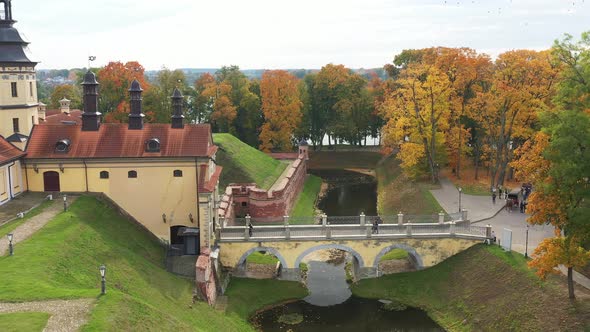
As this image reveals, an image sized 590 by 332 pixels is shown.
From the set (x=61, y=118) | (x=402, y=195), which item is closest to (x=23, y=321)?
(x=61, y=118)

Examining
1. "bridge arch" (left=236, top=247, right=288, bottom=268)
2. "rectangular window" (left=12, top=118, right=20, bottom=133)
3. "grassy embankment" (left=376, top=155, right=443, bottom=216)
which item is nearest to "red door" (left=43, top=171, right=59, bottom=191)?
"rectangular window" (left=12, top=118, right=20, bottom=133)

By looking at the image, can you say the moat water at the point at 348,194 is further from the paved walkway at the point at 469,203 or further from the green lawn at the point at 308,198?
the paved walkway at the point at 469,203

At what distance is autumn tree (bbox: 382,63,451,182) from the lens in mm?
51656

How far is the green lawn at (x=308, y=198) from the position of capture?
53.8 metres

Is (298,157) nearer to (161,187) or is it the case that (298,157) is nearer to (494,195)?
(494,195)

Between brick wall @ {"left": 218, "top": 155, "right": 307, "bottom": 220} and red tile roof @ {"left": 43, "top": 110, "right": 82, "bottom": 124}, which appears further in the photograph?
red tile roof @ {"left": 43, "top": 110, "right": 82, "bottom": 124}

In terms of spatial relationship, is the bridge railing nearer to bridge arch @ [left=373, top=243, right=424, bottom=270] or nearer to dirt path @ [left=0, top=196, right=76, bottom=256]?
bridge arch @ [left=373, top=243, right=424, bottom=270]

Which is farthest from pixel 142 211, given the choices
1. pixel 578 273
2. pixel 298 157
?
pixel 298 157

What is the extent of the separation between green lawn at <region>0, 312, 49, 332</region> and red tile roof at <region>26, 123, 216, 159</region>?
660 inches

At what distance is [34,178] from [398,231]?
77.4 ft

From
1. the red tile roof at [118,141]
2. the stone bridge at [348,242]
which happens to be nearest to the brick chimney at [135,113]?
the red tile roof at [118,141]

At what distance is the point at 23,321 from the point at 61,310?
144cm

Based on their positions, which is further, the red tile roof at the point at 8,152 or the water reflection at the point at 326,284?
the water reflection at the point at 326,284

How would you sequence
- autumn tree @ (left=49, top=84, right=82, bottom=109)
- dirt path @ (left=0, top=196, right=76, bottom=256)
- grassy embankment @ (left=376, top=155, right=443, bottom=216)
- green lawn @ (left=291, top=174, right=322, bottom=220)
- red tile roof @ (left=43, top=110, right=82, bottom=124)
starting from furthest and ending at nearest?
1. autumn tree @ (left=49, top=84, right=82, bottom=109)
2. red tile roof @ (left=43, top=110, right=82, bottom=124)
3. green lawn @ (left=291, top=174, right=322, bottom=220)
4. grassy embankment @ (left=376, top=155, right=443, bottom=216)
5. dirt path @ (left=0, top=196, right=76, bottom=256)
